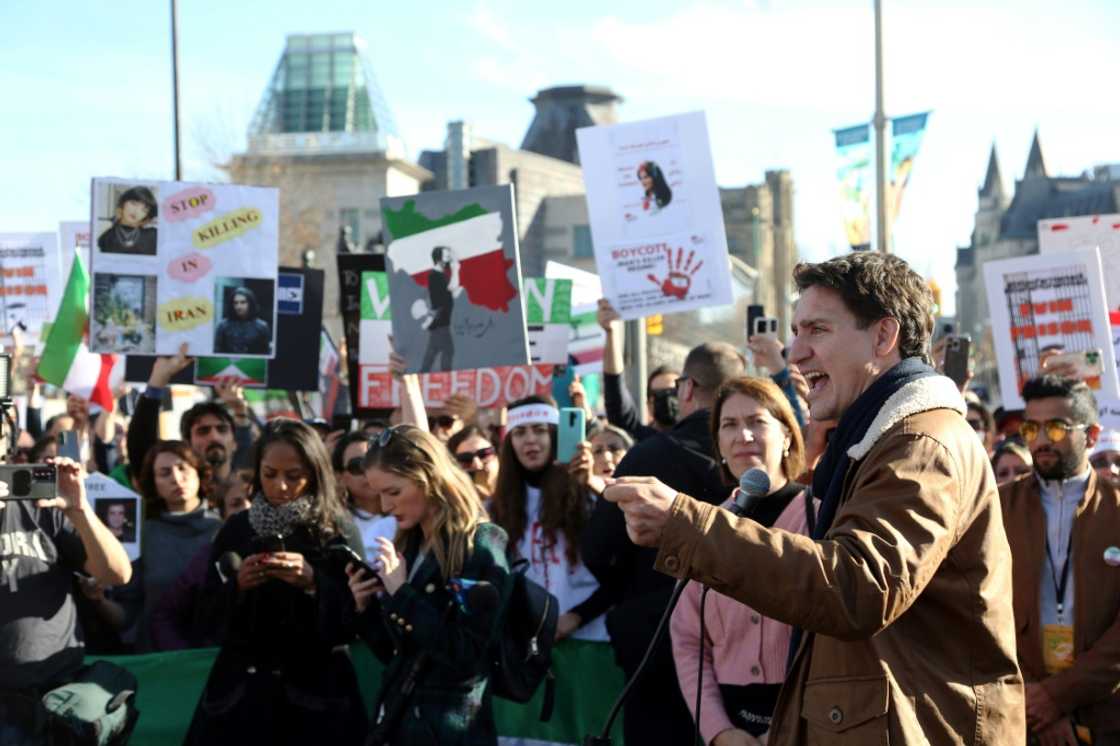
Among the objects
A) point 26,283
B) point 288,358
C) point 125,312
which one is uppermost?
point 26,283

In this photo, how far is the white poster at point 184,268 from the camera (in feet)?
30.2

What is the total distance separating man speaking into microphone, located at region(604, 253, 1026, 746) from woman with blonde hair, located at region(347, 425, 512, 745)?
2.03 m

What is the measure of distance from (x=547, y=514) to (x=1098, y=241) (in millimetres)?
4366

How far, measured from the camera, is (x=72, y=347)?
10.7 metres

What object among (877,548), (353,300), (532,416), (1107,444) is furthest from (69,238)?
(877,548)

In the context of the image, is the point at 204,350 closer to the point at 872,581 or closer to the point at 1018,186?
the point at 872,581

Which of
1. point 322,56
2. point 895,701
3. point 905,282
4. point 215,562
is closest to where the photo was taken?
point 895,701

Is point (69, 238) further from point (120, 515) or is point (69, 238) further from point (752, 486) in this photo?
point (752, 486)

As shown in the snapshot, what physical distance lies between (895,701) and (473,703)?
2.52 m

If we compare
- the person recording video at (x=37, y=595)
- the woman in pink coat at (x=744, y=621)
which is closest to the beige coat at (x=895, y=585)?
the woman in pink coat at (x=744, y=621)

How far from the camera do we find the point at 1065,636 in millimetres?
6062

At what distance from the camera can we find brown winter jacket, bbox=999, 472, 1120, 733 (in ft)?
19.3

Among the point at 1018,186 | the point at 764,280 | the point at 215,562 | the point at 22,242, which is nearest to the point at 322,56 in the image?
the point at 764,280

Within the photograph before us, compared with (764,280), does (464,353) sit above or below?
below
